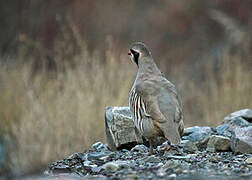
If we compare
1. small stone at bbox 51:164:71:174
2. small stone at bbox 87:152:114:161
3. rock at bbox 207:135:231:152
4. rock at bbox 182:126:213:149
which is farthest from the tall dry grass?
rock at bbox 207:135:231:152

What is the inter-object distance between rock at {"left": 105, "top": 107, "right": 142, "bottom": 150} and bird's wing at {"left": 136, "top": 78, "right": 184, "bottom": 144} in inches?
27.0

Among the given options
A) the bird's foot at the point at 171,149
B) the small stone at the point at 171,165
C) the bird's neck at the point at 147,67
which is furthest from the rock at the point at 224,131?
the small stone at the point at 171,165

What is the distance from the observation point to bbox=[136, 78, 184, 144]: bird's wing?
4.96 meters

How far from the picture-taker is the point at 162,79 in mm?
5434

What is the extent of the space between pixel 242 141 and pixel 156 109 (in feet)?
3.07

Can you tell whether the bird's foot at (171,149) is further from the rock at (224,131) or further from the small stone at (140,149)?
the rock at (224,131)

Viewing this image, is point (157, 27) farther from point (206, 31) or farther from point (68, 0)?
point (68, 0)

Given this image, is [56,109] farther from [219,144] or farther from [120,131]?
[219,144]

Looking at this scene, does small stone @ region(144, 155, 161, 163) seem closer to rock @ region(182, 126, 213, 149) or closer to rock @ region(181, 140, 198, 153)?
rock @ region(181, 140, 198, 153)

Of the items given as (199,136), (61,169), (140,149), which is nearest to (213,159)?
(199,136)

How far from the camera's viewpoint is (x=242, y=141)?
17.4 feet

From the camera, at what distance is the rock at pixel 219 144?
18.0ft

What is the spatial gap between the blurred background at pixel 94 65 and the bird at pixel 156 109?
5.60 feet

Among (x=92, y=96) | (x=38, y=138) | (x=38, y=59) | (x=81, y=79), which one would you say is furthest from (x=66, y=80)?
(x=38, y=59)
